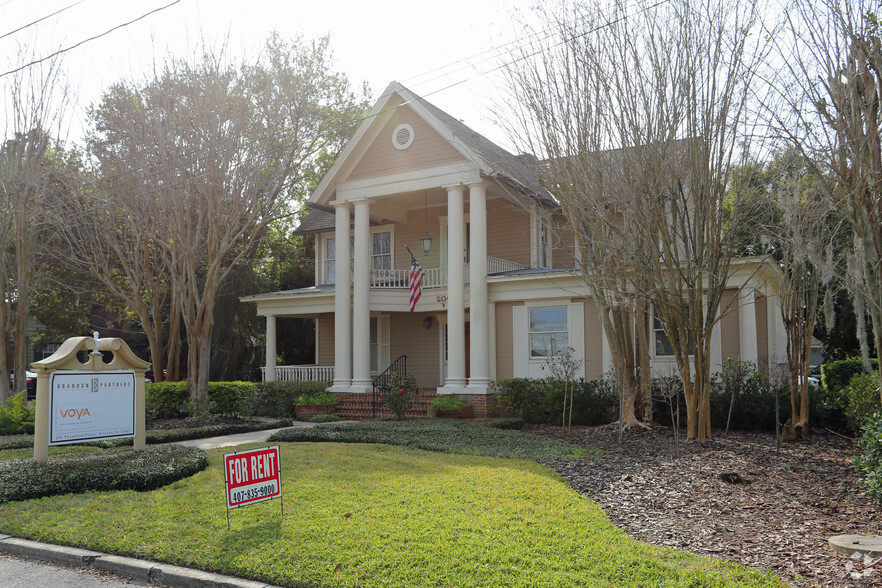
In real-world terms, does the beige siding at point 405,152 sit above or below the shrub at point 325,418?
above

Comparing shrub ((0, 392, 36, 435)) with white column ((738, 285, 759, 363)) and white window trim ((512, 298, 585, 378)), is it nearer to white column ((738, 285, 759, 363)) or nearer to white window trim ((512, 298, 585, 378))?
white window trim ((512, 298, 585, 378))

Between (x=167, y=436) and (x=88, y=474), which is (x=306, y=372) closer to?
(x=167, y=436)

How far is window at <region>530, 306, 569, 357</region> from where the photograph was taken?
18.2 meters

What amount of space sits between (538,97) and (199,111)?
8765mm

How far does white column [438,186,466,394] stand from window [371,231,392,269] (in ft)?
17.1

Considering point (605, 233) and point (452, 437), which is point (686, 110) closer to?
point (605, 233)

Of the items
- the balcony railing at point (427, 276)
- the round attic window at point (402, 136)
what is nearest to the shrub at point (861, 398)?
the balcony railing at point (427, 276)

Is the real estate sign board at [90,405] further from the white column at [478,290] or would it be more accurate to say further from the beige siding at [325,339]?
the beige siding at [325,339]

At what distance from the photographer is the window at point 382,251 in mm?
23453

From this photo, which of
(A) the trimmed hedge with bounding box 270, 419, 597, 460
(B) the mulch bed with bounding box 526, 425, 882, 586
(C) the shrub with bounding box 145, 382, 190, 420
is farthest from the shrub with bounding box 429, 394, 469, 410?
(C) the shrub with bounding box 145, 382, 190, 420

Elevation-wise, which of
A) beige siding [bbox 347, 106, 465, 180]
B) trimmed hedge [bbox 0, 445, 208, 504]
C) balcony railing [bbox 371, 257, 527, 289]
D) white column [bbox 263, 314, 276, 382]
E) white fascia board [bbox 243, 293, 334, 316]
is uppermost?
beige siding [bbox 347, 106, 465, 180]

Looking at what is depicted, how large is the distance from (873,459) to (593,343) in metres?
10.9

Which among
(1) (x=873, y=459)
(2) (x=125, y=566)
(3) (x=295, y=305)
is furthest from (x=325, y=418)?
(1) (x=873, y=459)

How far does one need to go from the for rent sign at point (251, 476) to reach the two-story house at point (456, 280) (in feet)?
32.2
